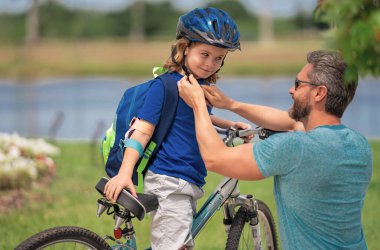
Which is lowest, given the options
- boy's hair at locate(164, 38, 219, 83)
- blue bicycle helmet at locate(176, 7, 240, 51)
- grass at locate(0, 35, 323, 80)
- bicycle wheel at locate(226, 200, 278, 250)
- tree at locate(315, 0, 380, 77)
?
grass at locate(0, 35, 323, 80)

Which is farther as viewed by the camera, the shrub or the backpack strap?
the shrub

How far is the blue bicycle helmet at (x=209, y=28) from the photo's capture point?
432 cm

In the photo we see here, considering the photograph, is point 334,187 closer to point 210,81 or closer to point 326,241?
point 326,241

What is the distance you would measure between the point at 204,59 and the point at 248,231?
1.25m

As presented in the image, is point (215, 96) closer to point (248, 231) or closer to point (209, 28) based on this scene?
point (209, 28)

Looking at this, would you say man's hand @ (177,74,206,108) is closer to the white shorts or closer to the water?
the white shorts

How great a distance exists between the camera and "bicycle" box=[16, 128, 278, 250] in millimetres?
4000

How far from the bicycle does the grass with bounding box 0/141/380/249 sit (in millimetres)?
1938

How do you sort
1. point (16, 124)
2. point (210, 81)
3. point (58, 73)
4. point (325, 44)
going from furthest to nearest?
1. point (58, 73)
2. point (16, 124)
3. point (210, 81)
4. point (325, 44)

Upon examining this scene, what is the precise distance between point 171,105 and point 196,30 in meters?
0.42

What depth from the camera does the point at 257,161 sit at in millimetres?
3896

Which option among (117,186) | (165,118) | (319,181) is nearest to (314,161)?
(319,181)

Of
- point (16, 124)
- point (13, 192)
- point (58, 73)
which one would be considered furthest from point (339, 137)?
point (58, 73)

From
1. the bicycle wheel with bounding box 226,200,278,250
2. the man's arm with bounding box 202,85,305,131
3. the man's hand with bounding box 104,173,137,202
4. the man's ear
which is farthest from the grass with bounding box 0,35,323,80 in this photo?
the man's ear
